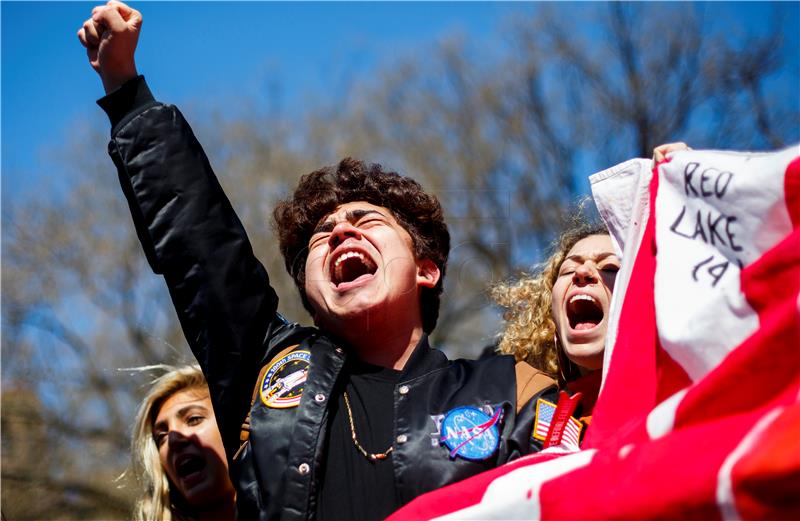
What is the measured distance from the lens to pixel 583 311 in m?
2.97

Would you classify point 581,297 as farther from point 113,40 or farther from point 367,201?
point 113,40

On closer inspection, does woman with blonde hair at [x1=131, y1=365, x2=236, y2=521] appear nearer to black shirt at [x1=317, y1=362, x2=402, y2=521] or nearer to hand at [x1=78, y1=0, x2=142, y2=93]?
black shirt at [x1=317, y1=362, x2=402, y2=521]

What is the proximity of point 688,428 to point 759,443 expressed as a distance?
21 centimetres

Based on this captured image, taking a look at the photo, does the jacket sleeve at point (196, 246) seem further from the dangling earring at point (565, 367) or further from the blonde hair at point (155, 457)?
the blonde hair at point (155, 457)

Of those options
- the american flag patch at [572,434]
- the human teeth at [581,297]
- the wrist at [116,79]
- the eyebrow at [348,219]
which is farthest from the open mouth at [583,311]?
the wrist at [116,79]

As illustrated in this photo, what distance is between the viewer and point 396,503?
244 centimetres

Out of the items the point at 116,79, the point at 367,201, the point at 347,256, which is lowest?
the point at 347,256

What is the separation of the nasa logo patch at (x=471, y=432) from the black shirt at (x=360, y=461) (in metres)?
0.15

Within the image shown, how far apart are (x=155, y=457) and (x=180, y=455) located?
0.46ft

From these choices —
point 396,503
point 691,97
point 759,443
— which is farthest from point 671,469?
point 691,97

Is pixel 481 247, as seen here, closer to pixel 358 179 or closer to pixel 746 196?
pixel 358 179

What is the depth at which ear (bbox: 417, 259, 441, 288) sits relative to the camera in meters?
3.10

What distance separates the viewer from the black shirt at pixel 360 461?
2443 millimetres

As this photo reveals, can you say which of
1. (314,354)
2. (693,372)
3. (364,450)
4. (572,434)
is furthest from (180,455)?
(693,372)
